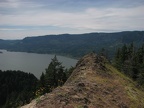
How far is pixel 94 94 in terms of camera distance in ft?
34.7

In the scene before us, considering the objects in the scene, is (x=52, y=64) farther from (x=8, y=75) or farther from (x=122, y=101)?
(x=8, y=75)

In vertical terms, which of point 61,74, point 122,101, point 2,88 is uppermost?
point 122,101

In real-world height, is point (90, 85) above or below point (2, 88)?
above

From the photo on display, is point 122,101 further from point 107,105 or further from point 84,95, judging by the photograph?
point 84,95

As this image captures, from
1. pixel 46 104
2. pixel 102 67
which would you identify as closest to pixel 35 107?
pixel 46 104

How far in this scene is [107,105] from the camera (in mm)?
10062

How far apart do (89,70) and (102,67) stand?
1.60 meters

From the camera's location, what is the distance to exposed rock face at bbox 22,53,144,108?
8.95 metres

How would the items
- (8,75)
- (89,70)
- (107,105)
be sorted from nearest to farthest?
(107,105) → (89,70) → (8,75)

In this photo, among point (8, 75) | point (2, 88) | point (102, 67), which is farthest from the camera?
point (8, 75)

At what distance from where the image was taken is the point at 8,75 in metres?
167

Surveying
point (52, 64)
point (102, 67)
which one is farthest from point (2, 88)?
point (102, 67)

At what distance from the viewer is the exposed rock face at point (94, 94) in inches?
352

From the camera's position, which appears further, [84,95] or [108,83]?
[108,83]
